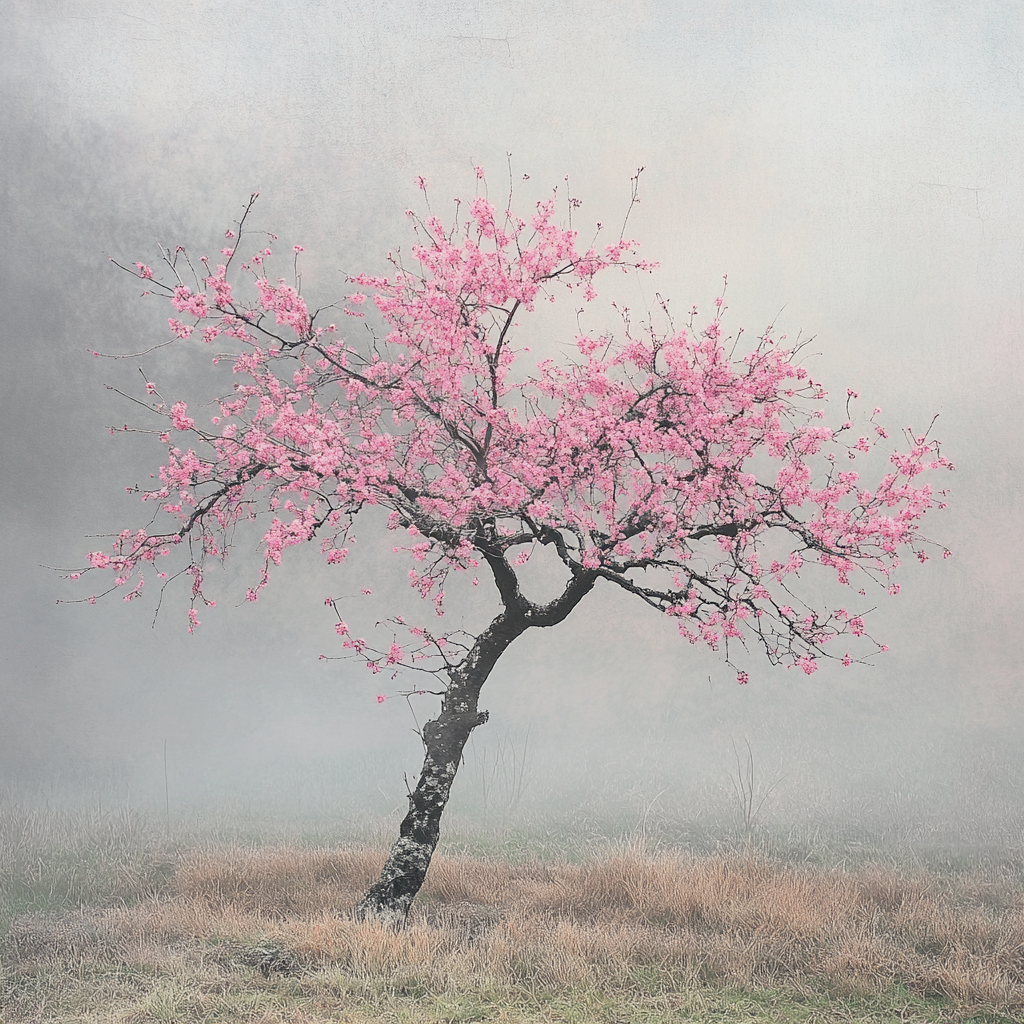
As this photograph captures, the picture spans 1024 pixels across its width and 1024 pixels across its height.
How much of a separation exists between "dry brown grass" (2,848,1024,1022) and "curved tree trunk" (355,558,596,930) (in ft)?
0.75

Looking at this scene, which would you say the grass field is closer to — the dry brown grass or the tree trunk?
the dry brown grass

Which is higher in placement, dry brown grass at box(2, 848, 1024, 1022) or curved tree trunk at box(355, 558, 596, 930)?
curved tree trunk at box(355, 558, 596, 930)

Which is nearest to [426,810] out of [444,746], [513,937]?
[444,746]

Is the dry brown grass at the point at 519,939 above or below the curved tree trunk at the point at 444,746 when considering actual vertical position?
below

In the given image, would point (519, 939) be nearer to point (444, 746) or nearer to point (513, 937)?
point (513, 937)

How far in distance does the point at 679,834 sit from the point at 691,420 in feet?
11.6

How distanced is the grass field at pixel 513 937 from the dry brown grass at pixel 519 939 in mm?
12

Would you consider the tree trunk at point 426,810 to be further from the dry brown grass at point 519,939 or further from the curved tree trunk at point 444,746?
the dry brown grass at point 519,939

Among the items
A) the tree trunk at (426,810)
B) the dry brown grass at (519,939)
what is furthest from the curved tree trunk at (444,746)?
the dry brown grass at (519,939)

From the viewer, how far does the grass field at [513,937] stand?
4320 millimetres

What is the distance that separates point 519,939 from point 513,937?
4 centimetres

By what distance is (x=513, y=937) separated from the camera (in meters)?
4.91

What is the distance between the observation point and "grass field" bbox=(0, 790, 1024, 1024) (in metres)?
4.32

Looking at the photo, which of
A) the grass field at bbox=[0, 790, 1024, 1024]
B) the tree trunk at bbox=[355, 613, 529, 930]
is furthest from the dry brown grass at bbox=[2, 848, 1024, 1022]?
the tree trunk at bbox=[355, 613, 529, 930]
